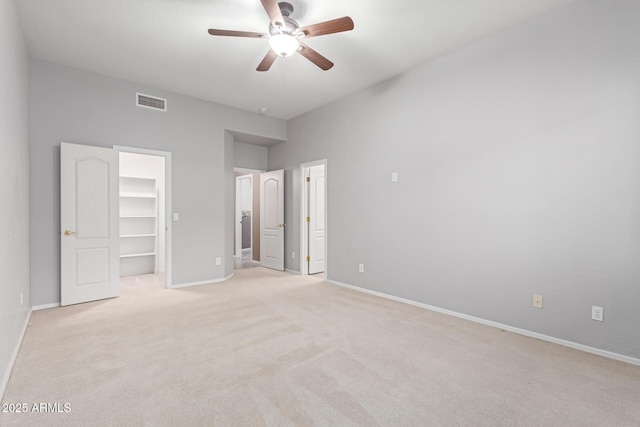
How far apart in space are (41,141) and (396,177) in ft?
14.6

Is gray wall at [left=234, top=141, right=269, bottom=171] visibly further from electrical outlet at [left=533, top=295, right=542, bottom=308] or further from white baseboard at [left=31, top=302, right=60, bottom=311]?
electrical outlet at [left=533, top=295, right=542, bottom=308]

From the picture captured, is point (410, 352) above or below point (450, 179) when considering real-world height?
below

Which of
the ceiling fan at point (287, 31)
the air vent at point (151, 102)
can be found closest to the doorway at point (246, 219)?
the air vent at point (151, 102)

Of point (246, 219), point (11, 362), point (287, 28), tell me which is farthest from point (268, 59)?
point (246, 219)

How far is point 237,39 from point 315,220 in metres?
3.41

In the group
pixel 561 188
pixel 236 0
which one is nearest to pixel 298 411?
pixel 561 188

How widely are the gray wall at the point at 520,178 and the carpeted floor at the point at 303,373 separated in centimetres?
43

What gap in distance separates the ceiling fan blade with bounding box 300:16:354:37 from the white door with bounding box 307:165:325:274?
331 centimetres

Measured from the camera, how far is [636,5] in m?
2.36

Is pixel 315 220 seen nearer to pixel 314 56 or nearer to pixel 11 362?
pixel 314 56

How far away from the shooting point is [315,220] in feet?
19.2

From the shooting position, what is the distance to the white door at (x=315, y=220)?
5.77 meters

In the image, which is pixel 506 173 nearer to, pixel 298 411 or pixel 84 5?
pixel 298 411

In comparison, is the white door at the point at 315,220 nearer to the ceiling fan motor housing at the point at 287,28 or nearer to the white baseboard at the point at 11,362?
the ceiling fan motor housing at the point at 287,28
